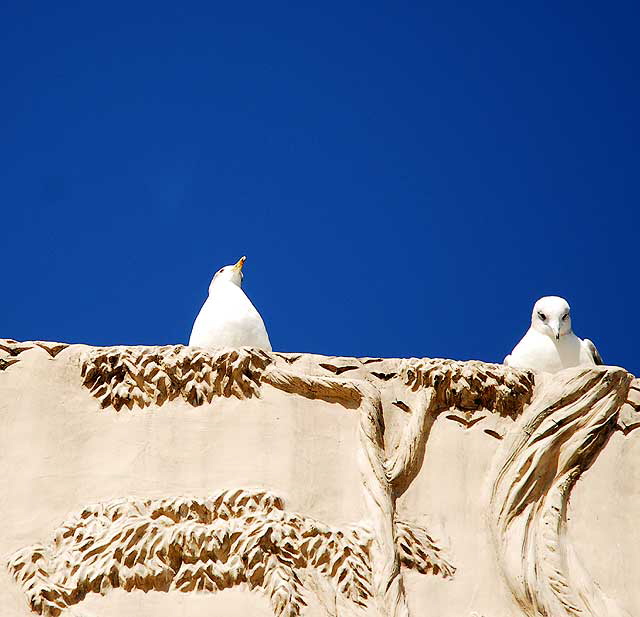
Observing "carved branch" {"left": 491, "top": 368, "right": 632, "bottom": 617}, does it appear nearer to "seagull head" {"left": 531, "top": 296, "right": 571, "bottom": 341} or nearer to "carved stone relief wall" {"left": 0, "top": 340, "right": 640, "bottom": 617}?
"carved stone relief wall" {"left": 0, "top": 340, "right": 640, "bottom": 617}

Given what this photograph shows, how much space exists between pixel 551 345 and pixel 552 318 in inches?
9.7

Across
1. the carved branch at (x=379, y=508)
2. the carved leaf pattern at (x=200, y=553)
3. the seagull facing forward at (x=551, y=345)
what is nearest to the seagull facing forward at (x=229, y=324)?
the carved branch at (x=379, y=508)

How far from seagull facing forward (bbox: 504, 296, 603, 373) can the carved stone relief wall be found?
500mm

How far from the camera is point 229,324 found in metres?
9.30

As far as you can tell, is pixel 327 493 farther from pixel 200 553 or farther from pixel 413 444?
pixel 200 553

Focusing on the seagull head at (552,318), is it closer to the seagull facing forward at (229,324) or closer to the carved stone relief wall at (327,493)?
the carved stone relief wall at (327,493)

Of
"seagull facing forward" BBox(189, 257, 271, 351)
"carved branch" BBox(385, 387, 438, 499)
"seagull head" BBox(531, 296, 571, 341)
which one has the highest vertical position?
"seagull head" BBox(531, 296, 571, 341)

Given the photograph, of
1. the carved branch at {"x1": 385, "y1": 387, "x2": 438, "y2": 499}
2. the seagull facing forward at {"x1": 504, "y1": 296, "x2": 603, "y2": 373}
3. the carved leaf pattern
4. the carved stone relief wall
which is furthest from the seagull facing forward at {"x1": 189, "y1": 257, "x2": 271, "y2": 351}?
the seagull facing forward at {"x1": 504, "y1": 296, "x2": 603, "y2": 373}

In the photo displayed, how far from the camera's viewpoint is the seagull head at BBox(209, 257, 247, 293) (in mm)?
10227

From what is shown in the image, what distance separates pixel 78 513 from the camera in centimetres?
838

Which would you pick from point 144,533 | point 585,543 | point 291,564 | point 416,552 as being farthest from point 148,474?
point 585,543

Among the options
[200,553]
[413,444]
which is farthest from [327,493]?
[200,553]

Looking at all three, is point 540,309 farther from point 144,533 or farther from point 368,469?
point 144,533

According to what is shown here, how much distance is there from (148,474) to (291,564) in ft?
3.03
